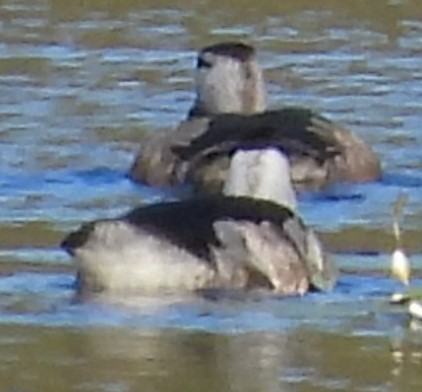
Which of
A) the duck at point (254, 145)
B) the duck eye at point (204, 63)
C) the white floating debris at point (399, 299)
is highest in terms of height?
the duck eye at point (204, 63)

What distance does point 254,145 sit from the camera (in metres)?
14.6

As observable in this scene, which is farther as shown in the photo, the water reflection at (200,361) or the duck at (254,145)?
the duck at (254,145)

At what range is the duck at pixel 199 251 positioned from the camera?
11.1m

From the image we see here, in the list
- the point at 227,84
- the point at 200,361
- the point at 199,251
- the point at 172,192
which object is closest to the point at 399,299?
the point at 200,361

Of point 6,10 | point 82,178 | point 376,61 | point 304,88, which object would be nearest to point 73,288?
point 82,178

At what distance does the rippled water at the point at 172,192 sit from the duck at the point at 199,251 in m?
0.11

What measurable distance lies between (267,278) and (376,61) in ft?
27.0

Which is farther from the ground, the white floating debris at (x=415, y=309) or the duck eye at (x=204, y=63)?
the duck eye at (x=204, y=63)

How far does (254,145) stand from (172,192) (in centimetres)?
96

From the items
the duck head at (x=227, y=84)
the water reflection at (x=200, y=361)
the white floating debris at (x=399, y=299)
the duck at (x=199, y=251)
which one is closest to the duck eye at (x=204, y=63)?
the duck head at (x=227, y=84)

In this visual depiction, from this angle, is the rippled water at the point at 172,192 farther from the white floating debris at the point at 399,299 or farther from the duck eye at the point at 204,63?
the duck eye at the point at 204,63

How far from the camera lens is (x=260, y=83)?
16.6 m

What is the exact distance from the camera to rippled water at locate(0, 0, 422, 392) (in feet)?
32.4

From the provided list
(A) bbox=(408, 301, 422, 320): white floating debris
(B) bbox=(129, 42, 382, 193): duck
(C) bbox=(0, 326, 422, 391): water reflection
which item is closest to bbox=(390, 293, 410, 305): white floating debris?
(A) bbox=(408, 301, 422, 320): white floating debris
